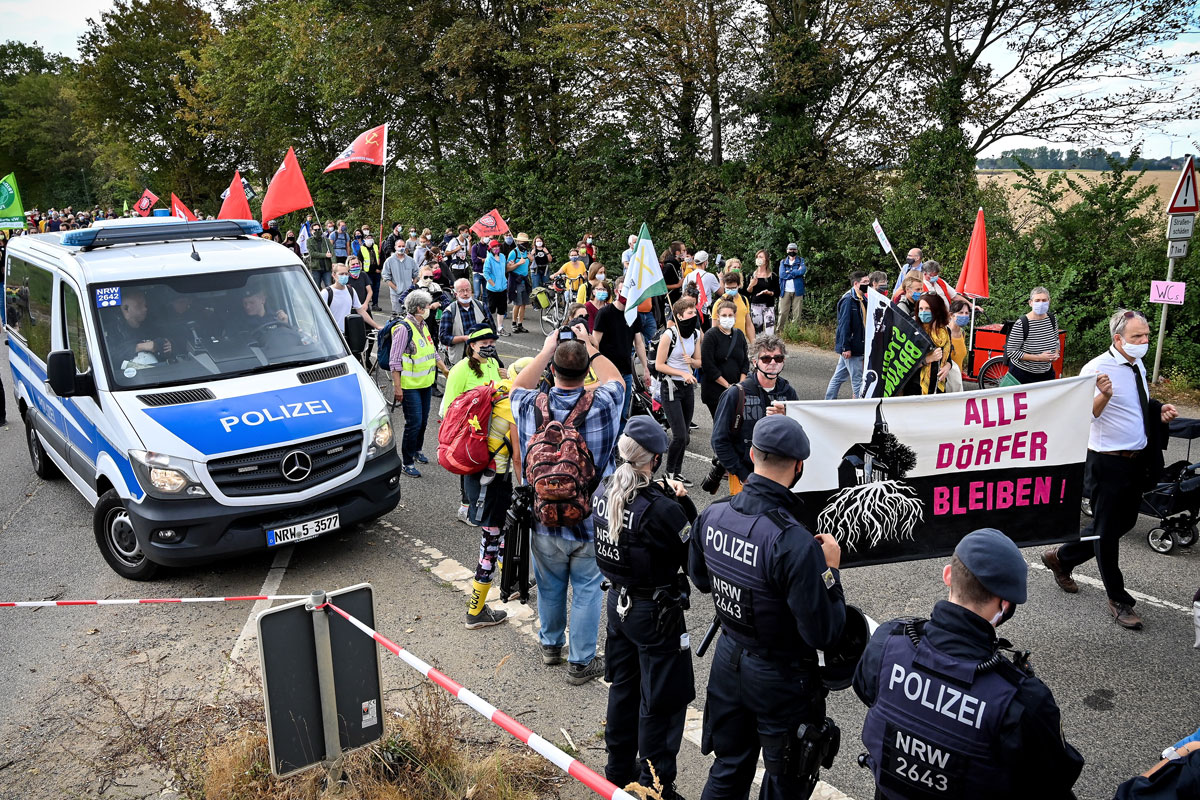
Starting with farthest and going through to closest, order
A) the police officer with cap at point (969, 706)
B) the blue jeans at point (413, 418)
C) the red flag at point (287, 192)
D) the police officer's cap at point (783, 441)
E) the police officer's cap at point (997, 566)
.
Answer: the red flag at point (287, 192) < the blue jeans at point (413, 418) < the police officer's cap at point (783, 441) < the police officer's cap at point (997, 566) < the police officer with cap at point (969, 706)

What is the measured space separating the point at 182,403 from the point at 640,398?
5.50m

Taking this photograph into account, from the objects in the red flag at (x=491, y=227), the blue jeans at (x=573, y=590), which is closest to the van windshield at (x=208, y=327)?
the blue jeans at (x=573, y=590)

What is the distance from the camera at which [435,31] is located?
1251 inches

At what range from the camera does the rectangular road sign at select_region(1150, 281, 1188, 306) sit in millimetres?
12258

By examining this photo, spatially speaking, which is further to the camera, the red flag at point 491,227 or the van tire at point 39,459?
Answer: the red flag at point 491,227

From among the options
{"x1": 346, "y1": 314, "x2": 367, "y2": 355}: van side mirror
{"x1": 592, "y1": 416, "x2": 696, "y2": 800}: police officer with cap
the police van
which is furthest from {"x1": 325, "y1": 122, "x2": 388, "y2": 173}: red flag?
{"x1": 592, "y1": 416, "x2": 696, "y2": 800}: police officer with cap

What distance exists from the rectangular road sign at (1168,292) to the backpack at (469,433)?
10385 millimetres

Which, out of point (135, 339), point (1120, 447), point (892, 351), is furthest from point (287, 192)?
point (1120, 447)

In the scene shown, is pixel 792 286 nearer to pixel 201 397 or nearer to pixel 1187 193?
pixel 1187 193

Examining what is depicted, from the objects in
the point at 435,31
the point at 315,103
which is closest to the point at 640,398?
the point at 435,31

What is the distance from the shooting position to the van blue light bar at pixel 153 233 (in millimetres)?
8180

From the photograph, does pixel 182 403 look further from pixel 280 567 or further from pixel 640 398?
pixel 640 398

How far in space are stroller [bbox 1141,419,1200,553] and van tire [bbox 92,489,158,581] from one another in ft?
25.9

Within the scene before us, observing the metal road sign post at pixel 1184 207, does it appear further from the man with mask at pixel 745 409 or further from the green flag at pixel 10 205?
the green flag at pixel 10 205
